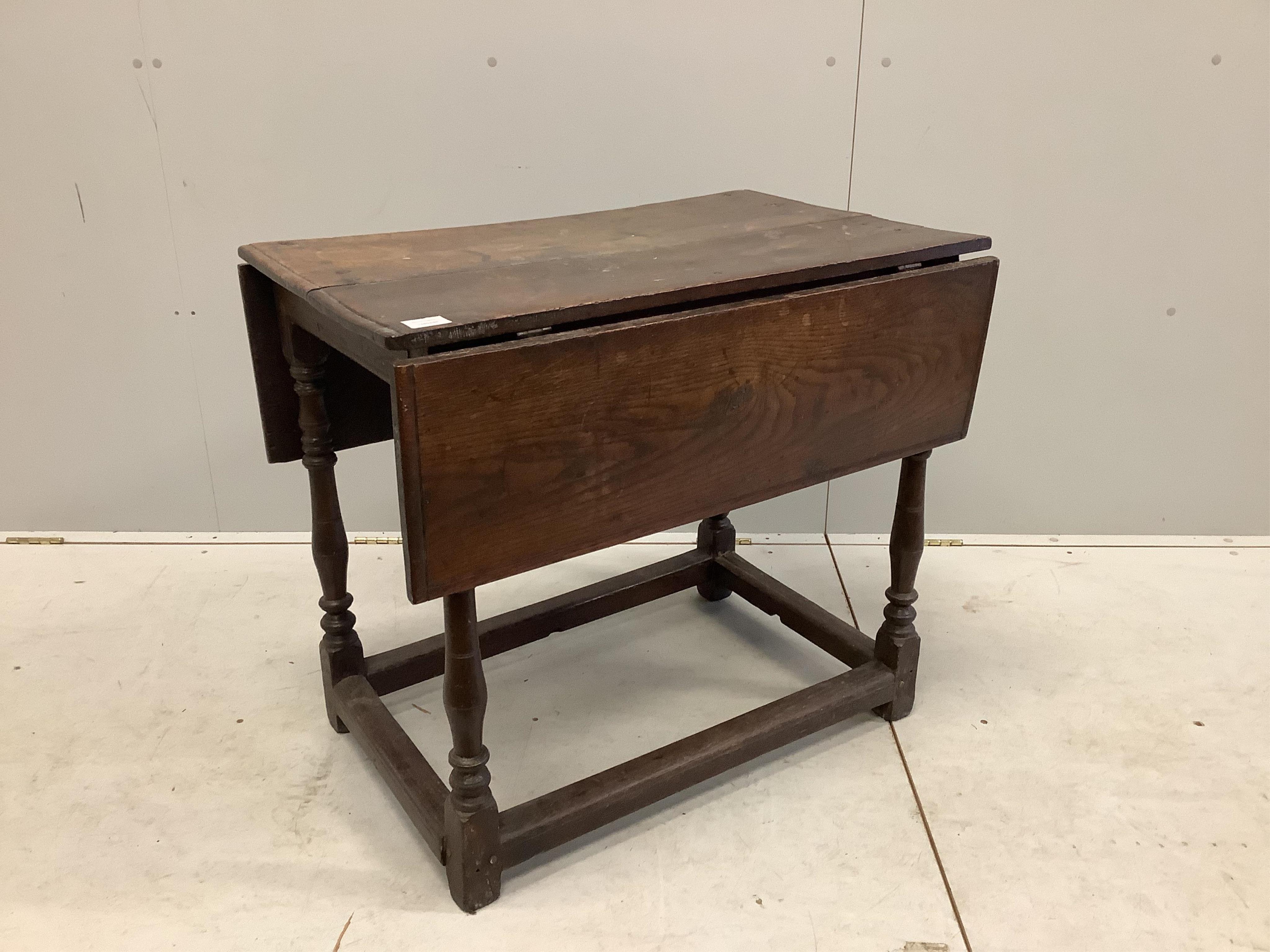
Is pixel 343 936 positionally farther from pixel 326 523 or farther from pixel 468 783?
pixel 326 523

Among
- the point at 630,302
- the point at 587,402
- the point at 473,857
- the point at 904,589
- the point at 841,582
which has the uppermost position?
the point at 630,302

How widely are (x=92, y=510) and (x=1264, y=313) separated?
2589 mm

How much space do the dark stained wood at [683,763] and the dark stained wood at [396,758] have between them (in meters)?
0.10

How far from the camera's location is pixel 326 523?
159 centimetres

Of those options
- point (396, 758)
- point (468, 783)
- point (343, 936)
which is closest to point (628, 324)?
point (468, 783)

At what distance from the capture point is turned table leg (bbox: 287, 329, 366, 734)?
1.46 meters

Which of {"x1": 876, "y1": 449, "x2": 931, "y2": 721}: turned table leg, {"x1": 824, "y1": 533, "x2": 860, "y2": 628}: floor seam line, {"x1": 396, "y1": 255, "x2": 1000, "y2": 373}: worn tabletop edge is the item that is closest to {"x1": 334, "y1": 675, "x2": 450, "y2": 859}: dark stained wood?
{"x1": 396, "y1": 255, "x2": 1000, "y2": 373}: worn tabletop edge

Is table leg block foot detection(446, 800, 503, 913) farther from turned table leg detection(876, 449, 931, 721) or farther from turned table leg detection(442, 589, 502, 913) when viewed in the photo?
turned table leg detection(876, 449, 931, 721)

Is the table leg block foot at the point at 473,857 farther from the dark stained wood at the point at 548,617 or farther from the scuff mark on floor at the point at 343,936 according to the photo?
the dark stained wood at the point at 548,617

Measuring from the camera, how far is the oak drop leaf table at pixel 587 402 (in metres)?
1.14

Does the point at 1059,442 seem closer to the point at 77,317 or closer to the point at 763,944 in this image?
the point at 763,944

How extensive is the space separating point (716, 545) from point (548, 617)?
1.26 ft

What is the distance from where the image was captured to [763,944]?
1302mm

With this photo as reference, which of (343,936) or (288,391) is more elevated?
(288,391)
